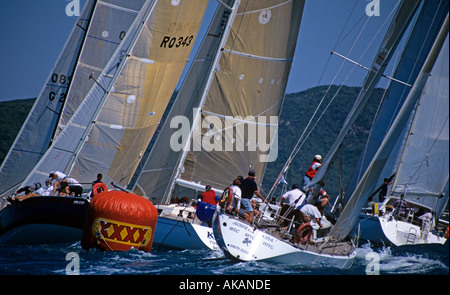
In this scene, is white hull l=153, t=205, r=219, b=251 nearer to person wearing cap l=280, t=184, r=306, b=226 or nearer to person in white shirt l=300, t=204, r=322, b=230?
person wearing cap l=280, t=184, r=306, b=226

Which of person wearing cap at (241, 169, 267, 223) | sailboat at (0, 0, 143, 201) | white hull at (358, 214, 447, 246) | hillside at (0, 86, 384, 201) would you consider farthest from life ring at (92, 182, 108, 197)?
hillside at (0, 86, 384, 201)

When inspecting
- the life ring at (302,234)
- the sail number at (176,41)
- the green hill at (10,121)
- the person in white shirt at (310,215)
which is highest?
the sail number at (176,41)

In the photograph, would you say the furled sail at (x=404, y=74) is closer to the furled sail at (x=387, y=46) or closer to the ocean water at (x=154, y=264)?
the furled sail at (x=387, y=46)

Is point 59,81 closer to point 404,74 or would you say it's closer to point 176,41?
point 176,41

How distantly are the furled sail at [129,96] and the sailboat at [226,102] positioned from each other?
63 centimetres

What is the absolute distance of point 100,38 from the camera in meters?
19.6

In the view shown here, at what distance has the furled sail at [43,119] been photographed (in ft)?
55.0

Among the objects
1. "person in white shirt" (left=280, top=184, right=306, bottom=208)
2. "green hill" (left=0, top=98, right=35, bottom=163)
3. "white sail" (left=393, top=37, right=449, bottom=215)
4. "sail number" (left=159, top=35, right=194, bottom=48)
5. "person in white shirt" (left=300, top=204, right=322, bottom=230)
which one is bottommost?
"green hill" (left=0, top=98, right=35, bottom=163)

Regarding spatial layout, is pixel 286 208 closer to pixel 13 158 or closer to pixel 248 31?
pixel 248 31

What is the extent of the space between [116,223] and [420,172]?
342 inches

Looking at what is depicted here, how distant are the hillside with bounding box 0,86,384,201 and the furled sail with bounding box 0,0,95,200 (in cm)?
2671

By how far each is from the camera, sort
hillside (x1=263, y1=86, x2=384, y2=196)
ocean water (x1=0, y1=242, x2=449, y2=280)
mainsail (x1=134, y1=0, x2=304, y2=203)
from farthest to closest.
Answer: hillside (x1=263, y1=86, x2=384, y2=196) → mainsail (x1=134, y1=0, x2=304, y2=203) → ocean water (x1=0, y1=242, x2=449, y2=280)

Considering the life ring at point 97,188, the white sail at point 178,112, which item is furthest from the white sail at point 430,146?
the life ring at point 97,188

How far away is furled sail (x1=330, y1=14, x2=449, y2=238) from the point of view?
36.0 feet
